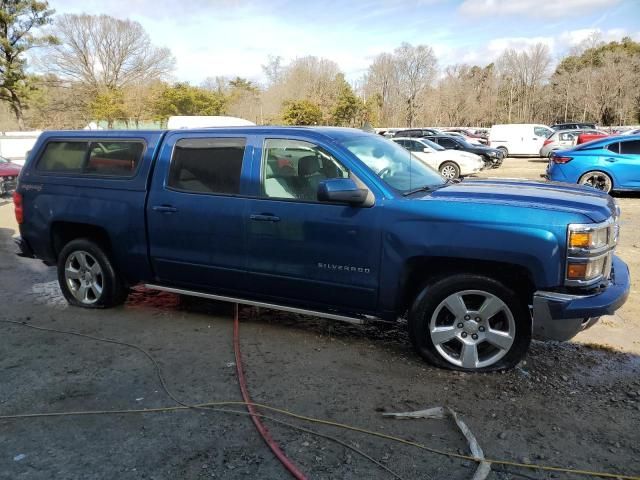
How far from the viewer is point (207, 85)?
6353 centimetres

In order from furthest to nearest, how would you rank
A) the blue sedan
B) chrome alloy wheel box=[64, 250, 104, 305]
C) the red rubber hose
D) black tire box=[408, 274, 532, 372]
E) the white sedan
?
the white sedan < the blue sedan < chrome alloy wheel box=[64, 250, 104, 305] < black tire box=[408, 274, 532, 372] < the red rubber hose

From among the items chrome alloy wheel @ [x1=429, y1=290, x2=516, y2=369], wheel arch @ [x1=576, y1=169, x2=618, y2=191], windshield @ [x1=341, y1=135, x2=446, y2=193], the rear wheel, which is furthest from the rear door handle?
wheel arch @ [x1=576, y1=169, x2=618, y2=191]

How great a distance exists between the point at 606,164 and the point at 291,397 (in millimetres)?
11410

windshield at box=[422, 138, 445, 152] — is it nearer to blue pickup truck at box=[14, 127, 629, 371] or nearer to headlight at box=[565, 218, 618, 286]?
blue pickup truck at box=[14, 127, 629, 371]

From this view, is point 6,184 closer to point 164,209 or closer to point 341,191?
point 164,209

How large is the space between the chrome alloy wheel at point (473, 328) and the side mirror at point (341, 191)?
0.96 m

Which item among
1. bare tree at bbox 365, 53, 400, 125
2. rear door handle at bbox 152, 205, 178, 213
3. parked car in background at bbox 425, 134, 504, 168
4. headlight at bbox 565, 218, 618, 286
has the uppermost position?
bare tree at bbox 365, 53, 400, 125

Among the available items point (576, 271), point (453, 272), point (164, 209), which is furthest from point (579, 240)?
point (164, 209)

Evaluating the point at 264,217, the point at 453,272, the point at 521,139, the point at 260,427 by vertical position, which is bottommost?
the point at 260,427

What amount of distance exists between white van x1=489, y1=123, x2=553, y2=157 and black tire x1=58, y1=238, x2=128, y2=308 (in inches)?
984

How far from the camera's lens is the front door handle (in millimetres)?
4152

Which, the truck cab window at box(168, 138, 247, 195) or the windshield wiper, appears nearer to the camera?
the windshield wiper

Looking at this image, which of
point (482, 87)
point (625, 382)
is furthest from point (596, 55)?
point (625, 382)

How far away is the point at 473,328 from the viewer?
374 cm
